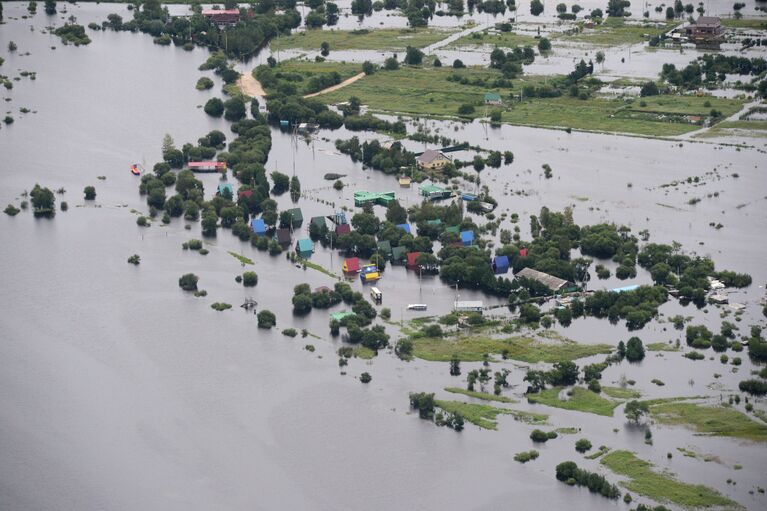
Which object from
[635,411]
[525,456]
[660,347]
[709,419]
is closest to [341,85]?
[660,347]

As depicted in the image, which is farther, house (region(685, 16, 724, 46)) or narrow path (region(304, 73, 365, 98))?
house (region(685, 16, 724, 46))

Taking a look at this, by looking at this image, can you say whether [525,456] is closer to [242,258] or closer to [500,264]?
[500,264]

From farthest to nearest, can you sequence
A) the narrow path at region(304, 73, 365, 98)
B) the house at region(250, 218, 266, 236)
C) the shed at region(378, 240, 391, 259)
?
the narrow path at region(304, 73, 365, 98) → the house at region(250, 218, 266, 236) → the shed at region(378, 240, 391, 259)

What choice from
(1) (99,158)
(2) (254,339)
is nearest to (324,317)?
(2) (254,339)

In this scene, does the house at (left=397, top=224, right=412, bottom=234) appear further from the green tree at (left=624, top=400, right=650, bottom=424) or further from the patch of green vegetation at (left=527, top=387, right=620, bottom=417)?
the green tree at (left=624, top=400, right=650, bottom=424)

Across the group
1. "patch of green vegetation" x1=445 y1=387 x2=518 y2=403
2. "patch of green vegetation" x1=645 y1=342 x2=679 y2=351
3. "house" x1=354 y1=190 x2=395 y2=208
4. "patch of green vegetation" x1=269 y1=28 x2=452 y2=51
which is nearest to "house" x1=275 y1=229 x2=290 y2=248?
"house" x1=354 y1=190 x2=395 y2=208

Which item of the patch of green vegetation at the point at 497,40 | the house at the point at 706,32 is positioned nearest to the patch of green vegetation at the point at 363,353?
the patch of green vegetation at the point at 497,40

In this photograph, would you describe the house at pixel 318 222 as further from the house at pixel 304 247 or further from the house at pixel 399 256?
the house at pixel 399 256

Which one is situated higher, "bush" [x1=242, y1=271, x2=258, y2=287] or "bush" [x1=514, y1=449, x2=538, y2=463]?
"bush" [x1=242, y1=271, x2=258, y2=287]
